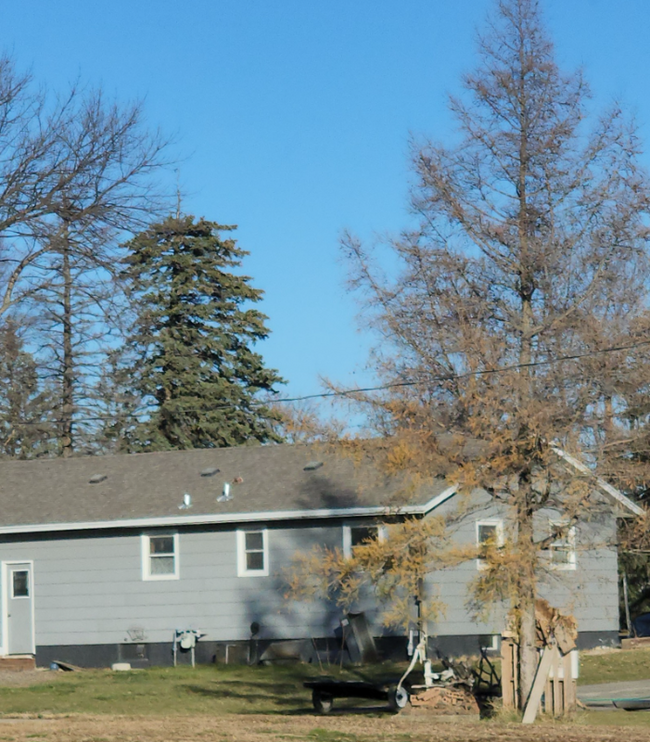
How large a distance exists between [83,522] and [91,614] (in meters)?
2.11

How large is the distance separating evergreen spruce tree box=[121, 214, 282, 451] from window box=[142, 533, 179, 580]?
1539cm

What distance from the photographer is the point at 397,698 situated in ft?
55.8

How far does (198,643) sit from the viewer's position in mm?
26672

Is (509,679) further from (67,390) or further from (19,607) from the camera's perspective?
(67,390)

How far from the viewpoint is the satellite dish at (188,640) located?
26250 millimetres

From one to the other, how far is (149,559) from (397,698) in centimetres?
1156

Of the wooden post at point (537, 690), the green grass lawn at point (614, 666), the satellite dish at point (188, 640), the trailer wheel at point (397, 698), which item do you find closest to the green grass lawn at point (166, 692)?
the satellite dish at point (188, 640)

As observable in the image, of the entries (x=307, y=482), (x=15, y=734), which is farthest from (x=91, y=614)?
(x=15, y=734)

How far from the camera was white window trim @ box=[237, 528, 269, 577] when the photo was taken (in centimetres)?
2658

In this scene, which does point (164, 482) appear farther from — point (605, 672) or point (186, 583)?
point (605, 672)

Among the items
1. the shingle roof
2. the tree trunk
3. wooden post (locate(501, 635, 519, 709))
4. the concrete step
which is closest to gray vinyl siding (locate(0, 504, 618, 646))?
the concrete step

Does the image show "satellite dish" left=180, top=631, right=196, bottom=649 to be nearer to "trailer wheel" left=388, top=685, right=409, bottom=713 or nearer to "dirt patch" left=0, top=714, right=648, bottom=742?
"dirt patch" left=0, top=714, right=648, bottom=742

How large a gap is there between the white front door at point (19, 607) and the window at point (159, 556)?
2.90 m

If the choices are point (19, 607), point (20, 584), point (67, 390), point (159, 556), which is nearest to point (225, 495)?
point (159, 556)
